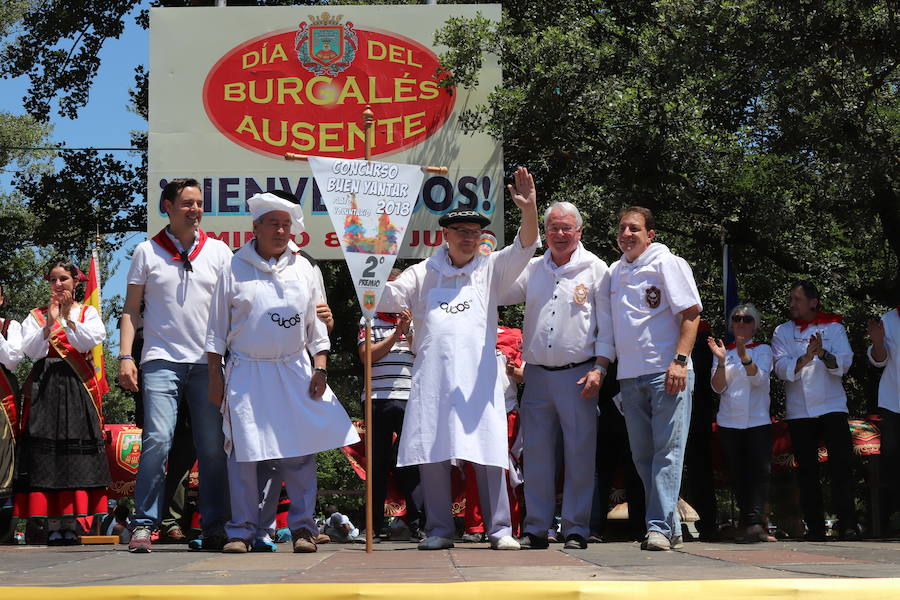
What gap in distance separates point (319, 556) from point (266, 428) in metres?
0.79

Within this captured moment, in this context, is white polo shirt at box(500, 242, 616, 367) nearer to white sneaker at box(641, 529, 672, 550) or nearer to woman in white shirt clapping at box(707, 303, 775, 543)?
white sneaker at box(641, 529, 672, 550)

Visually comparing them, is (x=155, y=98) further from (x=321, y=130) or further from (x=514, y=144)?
(x=514, y=144)

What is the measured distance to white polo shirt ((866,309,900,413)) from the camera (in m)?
8.73

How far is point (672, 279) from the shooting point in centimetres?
694

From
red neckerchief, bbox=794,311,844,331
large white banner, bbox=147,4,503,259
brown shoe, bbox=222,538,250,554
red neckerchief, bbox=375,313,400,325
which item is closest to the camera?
brown shoe, bbox=222,538,250,554

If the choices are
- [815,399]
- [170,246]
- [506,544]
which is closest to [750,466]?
[815,399]

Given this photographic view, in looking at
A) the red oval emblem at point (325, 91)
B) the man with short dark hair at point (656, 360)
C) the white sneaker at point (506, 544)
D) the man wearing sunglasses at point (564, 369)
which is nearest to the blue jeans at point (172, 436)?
the white sneaker at point (506, 544)

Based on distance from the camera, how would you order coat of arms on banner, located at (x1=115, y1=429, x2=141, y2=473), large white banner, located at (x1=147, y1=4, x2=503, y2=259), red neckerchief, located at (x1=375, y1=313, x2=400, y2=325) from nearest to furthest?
red neckerchief, located at (x1=375, y1=313, x2=400, y2=325) → coat of arms on banner, located at (x1=115, y1=429, x2=141, y2=473) → large white banner, located at (x1=147, y1=4, x2=503, y2=259)

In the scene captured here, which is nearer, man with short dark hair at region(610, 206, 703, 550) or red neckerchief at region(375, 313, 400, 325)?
man with short dark hair at region(610, 206, 703, 550)

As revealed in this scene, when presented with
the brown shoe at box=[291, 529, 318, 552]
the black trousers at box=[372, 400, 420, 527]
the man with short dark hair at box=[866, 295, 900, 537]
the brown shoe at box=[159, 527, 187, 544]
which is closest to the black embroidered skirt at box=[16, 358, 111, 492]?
the brown shoe at box=[159, 527, 187, 544]

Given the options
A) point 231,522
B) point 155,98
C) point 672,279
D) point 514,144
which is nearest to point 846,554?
point 672,279

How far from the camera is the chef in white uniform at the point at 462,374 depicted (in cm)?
673

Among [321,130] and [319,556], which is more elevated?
[321,130]

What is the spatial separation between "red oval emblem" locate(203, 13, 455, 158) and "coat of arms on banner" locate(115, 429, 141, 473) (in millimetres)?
3039
